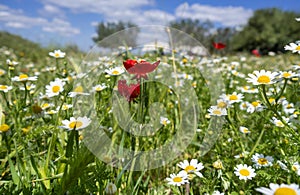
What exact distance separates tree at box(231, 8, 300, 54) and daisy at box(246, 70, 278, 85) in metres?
12.2

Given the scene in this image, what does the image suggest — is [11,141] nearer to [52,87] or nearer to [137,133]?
[52,87]

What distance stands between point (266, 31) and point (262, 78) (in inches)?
529

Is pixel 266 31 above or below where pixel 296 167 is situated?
above

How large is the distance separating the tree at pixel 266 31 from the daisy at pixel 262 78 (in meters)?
12.2

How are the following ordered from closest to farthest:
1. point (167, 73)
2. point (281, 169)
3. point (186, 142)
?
point (281, 169) < point (186, 142) < point (167, 73)

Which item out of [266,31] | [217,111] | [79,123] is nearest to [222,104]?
[217,111]

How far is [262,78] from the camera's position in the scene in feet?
2.86

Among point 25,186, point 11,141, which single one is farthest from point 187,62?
point 25,186

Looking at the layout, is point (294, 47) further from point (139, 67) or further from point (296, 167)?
point (139, 67)

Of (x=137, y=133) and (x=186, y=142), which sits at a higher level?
(x=137, y=133)

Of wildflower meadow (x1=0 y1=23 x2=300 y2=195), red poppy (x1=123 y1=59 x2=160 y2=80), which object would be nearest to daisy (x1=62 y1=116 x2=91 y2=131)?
wildflower meadow (x1=0 y1=23 x2=300 y2=195)

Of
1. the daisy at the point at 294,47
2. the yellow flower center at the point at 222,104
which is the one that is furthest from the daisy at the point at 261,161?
the daisy at the point at 294,47

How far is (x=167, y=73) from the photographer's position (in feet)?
7.17

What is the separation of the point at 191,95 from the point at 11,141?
989 millimetres
